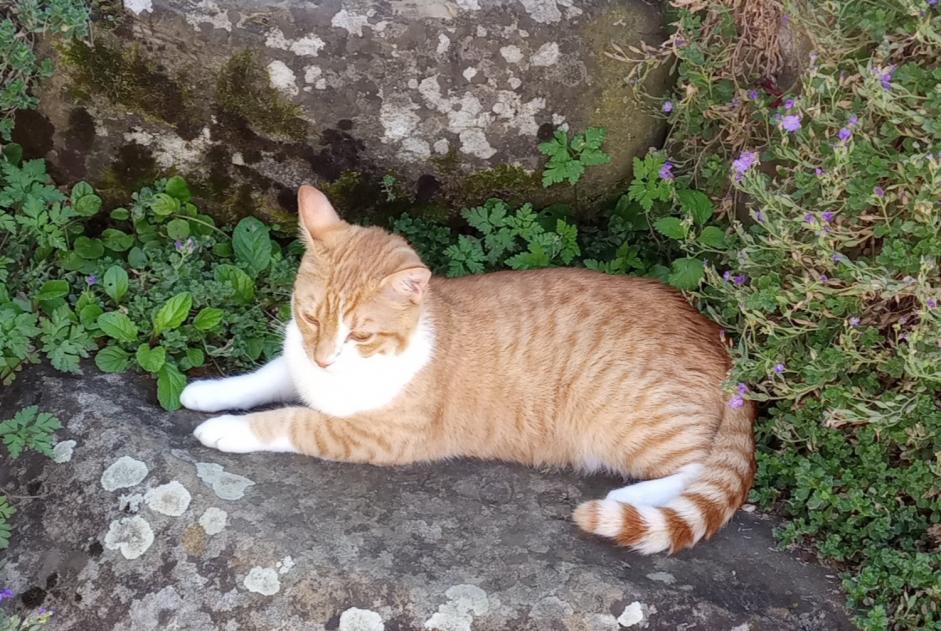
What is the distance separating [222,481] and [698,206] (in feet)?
7.33

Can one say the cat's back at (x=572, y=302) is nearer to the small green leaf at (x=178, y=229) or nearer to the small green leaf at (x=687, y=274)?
the small green leaf at (x=687, y=274)

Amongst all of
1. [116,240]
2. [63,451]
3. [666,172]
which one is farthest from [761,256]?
[116,240]

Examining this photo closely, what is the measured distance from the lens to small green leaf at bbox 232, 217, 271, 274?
4.02 metres

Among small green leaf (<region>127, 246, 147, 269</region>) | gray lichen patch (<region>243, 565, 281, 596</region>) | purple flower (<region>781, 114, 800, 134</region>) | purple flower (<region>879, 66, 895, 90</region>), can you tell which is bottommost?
gray lichen patch (<region>243, 565, 281, 596</region>)

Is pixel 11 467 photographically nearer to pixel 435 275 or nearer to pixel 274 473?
pixel 274 473

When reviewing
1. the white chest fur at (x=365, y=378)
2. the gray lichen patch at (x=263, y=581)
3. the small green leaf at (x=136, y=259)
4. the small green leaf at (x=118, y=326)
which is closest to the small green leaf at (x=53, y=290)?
the small green leaf at (x=118, y=326)

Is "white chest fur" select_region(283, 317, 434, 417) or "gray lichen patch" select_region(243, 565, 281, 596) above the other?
"white chest fur" select_region(283, 317, 434, 417)

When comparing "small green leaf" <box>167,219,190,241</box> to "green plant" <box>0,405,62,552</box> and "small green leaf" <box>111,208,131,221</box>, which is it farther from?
"green plant" <box>0,405,62,552</box>

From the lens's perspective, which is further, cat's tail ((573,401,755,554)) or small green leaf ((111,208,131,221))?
small green leaf ((111,208,131,221))

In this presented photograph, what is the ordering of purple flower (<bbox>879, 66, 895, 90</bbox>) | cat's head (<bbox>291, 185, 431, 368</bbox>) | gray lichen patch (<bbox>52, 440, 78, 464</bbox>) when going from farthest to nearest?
cat's head (<bbox>291, 185, 431, 368</bbox>)
gray lichen patch (<bbox>52, 440, 78, 464</bbox>)
purple flower (<bbox>879, 66, 895, 90</bbox>)

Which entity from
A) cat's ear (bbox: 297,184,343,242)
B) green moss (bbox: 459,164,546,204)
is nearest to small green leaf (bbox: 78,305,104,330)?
cat's ear (bbox: 297,184,343,242)

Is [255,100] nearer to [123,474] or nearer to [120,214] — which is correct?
[120,214]

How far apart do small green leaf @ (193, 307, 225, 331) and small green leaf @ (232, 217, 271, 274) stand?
376mm

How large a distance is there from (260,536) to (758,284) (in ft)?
6.15
